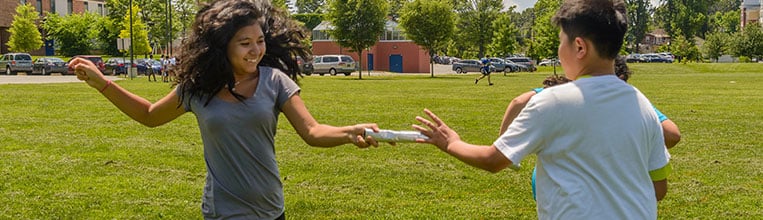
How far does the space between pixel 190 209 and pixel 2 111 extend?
43.0ft

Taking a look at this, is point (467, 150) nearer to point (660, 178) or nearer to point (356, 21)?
point (660, 178)

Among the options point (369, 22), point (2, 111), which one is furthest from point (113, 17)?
point (2, 111)

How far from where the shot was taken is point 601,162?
2846 millimetres

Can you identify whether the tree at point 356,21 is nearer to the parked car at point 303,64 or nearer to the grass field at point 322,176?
the grass field at point 322,176

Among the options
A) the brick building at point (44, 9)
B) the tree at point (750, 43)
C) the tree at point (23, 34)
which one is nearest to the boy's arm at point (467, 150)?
the tree at point (23, 34)

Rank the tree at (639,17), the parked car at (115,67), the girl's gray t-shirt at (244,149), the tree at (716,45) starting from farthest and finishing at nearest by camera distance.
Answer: the tree at (639,17) < the tree at (716,45) < the parked car at (115,67) < the girl's gray t-shirt at (244,149)

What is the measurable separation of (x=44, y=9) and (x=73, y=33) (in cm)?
1139

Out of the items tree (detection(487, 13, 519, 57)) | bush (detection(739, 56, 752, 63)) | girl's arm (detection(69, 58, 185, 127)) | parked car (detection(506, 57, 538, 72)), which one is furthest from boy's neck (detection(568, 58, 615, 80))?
bush (detection(739, 56, 752, 63))

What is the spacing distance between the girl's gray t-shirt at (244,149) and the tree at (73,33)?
80388mm

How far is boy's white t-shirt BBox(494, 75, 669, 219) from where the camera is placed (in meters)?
2.83

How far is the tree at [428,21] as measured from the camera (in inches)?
2301

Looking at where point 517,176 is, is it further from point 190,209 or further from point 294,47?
point 294,47

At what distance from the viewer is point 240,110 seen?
339 cm

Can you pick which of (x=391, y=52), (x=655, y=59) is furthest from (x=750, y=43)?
(x=391, y=52)
